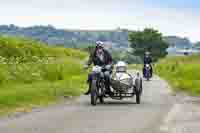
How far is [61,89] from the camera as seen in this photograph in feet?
82.0

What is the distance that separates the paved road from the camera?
12578mm

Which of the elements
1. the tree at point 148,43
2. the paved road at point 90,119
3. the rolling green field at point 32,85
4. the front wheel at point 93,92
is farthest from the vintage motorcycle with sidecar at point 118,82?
the tree at point 148,43

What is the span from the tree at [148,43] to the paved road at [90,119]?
116312 mm

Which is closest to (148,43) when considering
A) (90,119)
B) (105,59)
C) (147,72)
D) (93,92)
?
(147,72)

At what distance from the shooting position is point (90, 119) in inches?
582

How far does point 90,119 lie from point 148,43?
125 m

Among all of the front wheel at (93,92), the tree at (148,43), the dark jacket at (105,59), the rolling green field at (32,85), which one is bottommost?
the tree at (148,43)

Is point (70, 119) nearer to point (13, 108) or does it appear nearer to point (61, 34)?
point (13, 108)

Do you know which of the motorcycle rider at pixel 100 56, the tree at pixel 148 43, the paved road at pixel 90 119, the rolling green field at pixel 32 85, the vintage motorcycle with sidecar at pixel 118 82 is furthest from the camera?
the tree at pixel 148 43

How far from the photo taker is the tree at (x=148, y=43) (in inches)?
5379

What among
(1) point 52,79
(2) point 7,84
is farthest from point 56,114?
(1) point 52,79

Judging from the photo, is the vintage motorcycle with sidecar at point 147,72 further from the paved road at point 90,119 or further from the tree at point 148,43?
the tree at point 148,43

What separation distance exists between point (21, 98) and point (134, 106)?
3.64 meters

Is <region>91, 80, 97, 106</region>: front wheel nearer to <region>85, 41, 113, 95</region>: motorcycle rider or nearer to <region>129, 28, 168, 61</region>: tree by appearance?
<region>85, 41, 113, 95</region>: motorcycle rider
